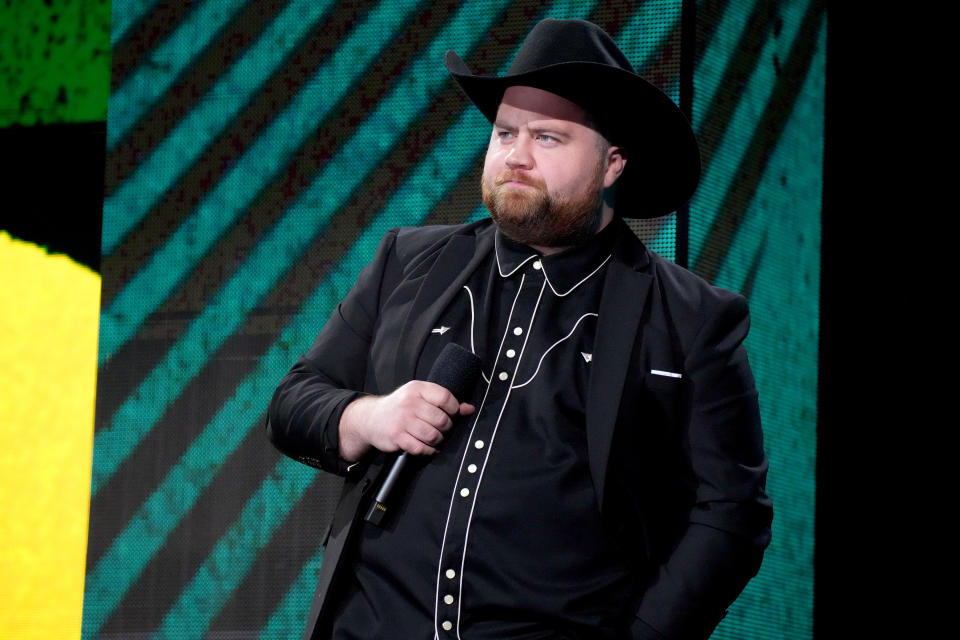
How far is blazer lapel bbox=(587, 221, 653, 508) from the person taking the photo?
73.3 inches

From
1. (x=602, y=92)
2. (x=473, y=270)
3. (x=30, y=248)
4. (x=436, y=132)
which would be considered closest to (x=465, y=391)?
(x=473, y=270)

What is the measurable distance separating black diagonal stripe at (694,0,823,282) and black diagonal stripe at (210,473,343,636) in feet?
3.55

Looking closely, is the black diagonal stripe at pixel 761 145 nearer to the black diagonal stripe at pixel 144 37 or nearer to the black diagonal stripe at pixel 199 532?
the black diagonal stripe at pixel 199 532

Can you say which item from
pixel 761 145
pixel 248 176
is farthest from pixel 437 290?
pixel 761 145

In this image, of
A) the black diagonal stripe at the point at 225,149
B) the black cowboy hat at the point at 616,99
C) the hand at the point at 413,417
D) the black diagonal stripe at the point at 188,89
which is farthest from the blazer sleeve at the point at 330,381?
the black diagonal stripe at the point at 188,89

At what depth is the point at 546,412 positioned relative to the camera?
6.29ft

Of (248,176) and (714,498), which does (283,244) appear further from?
(714,498)

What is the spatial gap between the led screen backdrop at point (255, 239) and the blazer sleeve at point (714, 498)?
107 centimetres

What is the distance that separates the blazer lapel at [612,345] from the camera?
73.3 inches

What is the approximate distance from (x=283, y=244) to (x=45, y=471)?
3.08ft

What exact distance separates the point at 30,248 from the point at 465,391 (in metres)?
2.23

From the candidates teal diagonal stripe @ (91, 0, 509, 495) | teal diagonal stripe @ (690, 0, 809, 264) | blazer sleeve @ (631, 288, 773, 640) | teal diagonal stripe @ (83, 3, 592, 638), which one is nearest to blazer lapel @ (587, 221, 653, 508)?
blazer sleeve @ (631, 288, 773, 640)

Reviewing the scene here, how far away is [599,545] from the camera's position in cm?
187

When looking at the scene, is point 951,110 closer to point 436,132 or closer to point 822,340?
point 822,340
